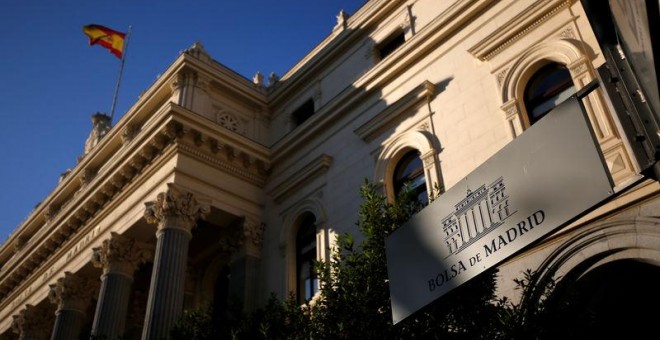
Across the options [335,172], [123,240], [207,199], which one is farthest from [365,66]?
[123,240]

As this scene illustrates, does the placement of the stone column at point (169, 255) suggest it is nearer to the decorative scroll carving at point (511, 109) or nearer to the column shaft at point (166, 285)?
the column shaft at point (166, 285)

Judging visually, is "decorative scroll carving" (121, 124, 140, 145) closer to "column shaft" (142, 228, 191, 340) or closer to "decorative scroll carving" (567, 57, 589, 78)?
"column shaft" (142, 228, 191, 340)

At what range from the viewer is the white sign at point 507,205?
11.7ft

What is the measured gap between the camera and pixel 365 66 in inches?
698

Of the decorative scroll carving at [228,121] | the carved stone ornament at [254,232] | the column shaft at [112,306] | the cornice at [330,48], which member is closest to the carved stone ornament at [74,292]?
the column shaft at [112,306]

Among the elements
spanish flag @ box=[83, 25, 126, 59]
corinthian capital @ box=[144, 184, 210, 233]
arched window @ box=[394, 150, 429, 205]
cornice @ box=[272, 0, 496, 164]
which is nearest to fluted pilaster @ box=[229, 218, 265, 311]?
corinthian capital @ box=[144, 184, 210, 233]

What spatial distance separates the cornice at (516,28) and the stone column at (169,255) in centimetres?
902

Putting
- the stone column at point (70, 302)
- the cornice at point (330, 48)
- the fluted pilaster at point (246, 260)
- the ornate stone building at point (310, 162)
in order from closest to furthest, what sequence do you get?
the ornate stone building at point (310, 162)
the fluted pilaster at point (246, 260)
the cornice at point (330, 48)
the stone column at point (70, 302)

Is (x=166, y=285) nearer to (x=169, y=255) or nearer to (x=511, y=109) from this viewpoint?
(x=169, y=255)

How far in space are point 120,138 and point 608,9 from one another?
1987cm

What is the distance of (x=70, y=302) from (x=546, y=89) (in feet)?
56.5

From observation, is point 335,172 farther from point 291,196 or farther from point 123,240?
point 123,240

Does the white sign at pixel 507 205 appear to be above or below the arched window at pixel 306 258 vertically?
below

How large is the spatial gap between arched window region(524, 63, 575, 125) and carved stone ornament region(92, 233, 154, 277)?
1271 centimetres
